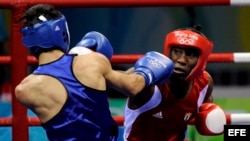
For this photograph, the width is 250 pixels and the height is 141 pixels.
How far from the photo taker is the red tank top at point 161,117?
4.81 metres

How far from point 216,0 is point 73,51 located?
38.6 inches

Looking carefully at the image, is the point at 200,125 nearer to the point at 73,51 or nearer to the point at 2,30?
the point at 73,51

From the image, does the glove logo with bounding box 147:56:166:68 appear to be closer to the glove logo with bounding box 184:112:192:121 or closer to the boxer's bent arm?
the boxer's bent arm

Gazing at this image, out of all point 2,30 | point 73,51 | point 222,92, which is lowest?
point 222,92

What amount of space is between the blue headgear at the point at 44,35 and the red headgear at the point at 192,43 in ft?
1.91

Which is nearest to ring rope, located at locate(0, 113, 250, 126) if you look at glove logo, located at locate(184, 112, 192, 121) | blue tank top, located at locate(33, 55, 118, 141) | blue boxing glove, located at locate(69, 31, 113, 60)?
glove logo, located at locate(184, 112, 192, 121)

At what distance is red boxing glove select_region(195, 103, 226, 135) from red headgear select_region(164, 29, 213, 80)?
20 centimetres

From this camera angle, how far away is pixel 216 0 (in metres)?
5.17

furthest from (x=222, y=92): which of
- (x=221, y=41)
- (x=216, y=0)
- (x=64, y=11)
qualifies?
(x=216, y=0)

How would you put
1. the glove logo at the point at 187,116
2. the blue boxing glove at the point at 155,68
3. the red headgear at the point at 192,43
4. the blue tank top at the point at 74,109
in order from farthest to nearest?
the glove logo at the point at 187,116 → the red headgear at the point at 192,43 → the blue boxing glove at the point at 155,68 → the blue tank top at the point at 74,109

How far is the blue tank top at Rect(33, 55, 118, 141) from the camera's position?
437cm

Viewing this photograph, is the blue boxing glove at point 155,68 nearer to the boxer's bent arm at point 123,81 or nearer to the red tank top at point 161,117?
the boxer's bent arm at point 123,81

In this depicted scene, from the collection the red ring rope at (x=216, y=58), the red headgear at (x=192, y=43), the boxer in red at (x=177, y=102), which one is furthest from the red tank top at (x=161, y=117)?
the red ring rope at (x=216, y=58)

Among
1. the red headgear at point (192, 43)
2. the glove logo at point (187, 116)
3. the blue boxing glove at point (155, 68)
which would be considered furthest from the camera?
the glove logo at point (187, 116)
